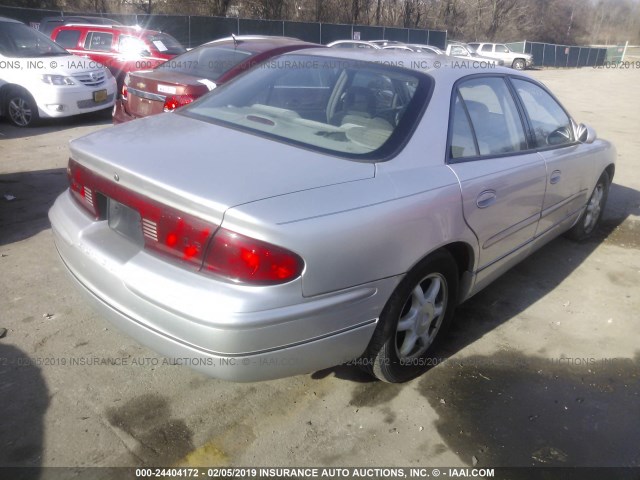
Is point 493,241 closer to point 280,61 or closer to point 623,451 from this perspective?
point 623,451

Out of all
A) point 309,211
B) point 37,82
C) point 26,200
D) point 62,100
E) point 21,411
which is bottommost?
point 21,411

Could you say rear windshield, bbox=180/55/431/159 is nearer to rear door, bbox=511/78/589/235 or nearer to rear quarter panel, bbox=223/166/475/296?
rear quarter panel, bbox=223/166/475/296

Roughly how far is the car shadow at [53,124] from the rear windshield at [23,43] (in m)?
1.08

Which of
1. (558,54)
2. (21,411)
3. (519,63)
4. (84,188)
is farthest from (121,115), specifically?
(558,54)

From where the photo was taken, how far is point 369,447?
2506 mm

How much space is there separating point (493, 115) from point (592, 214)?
2368mm

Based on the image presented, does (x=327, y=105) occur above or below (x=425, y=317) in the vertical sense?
above

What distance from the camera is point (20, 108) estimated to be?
28.0 feet

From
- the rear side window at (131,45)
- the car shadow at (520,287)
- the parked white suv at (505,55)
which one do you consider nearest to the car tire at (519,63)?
the parked white suv at (505,55)

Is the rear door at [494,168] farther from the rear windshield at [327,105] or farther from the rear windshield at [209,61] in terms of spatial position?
the rear windshield at [209,61]

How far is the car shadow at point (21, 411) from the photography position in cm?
231

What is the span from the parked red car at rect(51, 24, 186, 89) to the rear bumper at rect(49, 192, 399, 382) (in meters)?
9.20

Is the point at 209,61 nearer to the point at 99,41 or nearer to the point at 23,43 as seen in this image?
the point at 23,43

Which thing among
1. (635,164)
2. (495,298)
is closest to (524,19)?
(635,164)
